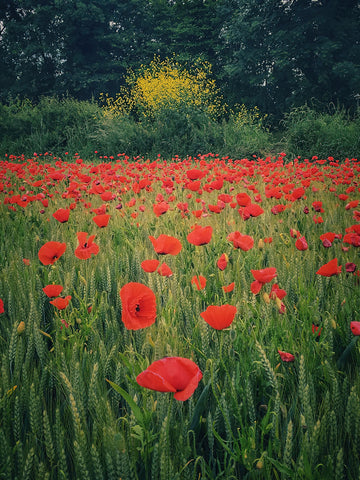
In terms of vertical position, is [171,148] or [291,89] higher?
[291,89]

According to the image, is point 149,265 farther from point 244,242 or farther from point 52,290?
point 244,242

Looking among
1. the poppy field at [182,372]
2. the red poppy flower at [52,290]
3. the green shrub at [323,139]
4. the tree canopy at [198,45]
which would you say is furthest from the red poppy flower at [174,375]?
the tree canopy at [198,45]

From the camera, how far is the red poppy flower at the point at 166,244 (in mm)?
1077

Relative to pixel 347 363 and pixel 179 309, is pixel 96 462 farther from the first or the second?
pixel 347 363

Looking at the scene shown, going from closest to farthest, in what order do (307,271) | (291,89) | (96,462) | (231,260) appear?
1. (96,462)
2. (307,271)
3. (231,260)
4. (291,89)

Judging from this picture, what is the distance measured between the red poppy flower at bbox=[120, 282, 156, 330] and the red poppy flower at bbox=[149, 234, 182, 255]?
347mm

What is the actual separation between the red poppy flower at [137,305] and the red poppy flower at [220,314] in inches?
5.0

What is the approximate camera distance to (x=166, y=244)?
3.61 ft

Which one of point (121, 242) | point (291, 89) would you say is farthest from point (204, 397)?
point (291, 89)

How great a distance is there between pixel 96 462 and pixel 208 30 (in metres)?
25.5

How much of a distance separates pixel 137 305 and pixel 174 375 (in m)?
0.30

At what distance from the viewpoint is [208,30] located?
69.8 ft

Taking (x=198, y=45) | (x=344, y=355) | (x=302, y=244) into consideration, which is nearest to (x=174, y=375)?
(x=344, y=355)

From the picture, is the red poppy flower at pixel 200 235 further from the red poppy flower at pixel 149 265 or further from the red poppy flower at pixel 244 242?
the red poppy flower at pixel 149 265
